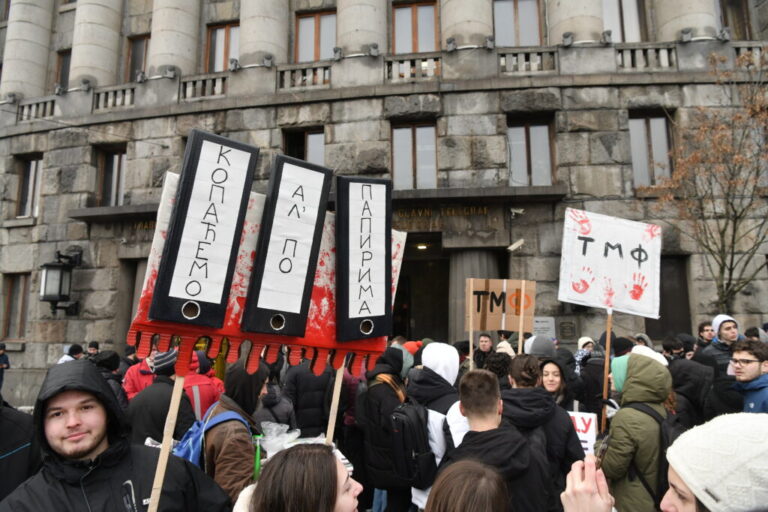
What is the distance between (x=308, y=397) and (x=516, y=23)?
41.2 feet

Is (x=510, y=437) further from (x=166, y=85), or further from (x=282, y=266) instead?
(x=166, y=85)

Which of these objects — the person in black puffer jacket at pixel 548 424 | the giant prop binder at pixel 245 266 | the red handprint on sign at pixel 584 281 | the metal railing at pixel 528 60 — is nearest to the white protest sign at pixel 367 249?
the giant prop binder at pixel 245 266

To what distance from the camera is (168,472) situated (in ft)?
8.21

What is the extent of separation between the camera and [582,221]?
21.5ft

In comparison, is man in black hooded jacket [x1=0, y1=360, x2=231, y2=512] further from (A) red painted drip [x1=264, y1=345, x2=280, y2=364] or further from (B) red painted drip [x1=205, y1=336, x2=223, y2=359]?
(A) red painted drip [x1=264, y1=345, x2=280, y2=364]

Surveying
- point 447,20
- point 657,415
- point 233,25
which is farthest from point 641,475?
point 233,25

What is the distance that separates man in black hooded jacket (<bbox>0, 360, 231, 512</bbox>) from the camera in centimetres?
218

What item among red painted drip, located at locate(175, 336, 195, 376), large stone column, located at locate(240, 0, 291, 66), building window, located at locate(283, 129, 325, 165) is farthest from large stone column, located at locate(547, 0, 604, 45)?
red painted drip, located at locate(175, 336, 195, 376)

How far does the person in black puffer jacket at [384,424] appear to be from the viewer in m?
4.36

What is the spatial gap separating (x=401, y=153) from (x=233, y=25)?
286 inches

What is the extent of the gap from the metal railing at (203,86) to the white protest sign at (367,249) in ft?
38.7

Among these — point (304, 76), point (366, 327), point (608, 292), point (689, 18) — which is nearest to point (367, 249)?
point (366, 327)

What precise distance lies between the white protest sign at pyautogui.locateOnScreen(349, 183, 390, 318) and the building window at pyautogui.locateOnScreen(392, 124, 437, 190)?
902 cm

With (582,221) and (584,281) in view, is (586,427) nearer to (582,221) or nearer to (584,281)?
(584,281)
